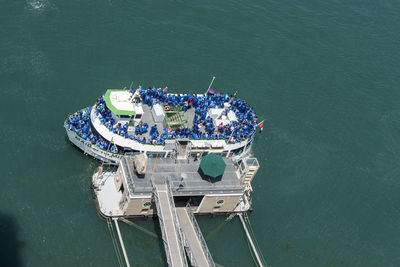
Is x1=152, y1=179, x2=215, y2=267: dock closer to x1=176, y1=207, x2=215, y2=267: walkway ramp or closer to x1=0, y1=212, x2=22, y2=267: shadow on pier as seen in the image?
x1=176, y1=207, x2=215, y2=267: walkway ramp

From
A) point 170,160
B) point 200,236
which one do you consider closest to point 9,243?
point 170,160

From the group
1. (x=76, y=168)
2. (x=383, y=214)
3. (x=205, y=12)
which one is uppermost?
(x=205, y=12)

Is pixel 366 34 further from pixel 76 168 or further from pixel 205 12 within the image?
pixel 76 168

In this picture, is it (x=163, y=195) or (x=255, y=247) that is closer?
(x=163, y=195)

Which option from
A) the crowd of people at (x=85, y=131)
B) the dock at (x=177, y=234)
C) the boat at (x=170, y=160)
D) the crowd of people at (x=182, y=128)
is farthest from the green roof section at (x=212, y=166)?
the crowd of people at (x=85, y=131)

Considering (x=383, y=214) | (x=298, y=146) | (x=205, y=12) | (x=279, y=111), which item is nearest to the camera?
(x=383, y=214)

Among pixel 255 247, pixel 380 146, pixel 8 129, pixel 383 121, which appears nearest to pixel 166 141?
pixel 255 247

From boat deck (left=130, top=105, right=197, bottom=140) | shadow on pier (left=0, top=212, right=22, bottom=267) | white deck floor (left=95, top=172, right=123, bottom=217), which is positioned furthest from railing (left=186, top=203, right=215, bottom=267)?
shadow on pier (left=0, top=212, right=22, bottom=267)

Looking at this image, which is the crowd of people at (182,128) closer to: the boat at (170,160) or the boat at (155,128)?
the boat at (155,128)
